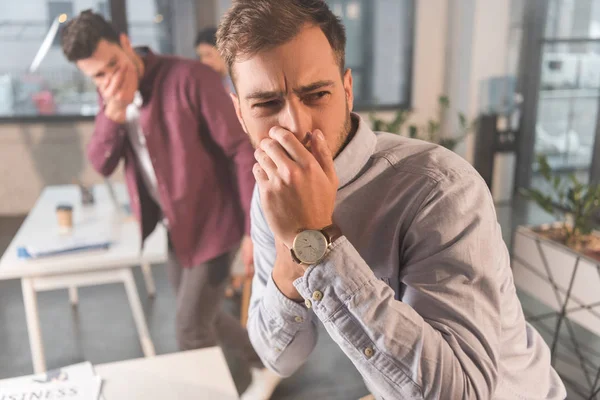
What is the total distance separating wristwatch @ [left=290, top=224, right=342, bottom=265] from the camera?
713mm

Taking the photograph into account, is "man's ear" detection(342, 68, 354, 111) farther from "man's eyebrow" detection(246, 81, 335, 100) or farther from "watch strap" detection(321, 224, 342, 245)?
"watch strap" detection(321, 224, 342, 245)

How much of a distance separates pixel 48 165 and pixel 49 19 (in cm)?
124

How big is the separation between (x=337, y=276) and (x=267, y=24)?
0.36m

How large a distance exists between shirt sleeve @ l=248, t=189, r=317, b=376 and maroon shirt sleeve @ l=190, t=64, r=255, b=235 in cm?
67

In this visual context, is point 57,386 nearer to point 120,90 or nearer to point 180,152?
point 180,152

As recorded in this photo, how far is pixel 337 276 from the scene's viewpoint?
728mm

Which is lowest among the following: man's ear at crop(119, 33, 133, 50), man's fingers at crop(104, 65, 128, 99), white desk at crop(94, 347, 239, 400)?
white desk at crop(94, 347, 239, 400)

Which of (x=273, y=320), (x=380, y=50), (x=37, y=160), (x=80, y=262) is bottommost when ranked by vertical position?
(x=37, y=160)

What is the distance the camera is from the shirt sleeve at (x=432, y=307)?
0.70 meters

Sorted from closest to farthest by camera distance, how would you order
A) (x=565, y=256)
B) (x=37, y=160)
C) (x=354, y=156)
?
(x=354, y=156), (x=565, y=256), (x=37, y=160)

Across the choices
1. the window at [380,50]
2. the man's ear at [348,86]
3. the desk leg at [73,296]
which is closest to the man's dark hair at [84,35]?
the man's ear at [348,86]

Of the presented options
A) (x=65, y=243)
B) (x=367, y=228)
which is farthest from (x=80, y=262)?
(x=367, y=228)

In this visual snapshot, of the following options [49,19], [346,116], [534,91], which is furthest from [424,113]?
[346,116]

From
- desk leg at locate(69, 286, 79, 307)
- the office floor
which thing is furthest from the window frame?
desk leg at locate(69, 286, 79, 307)
